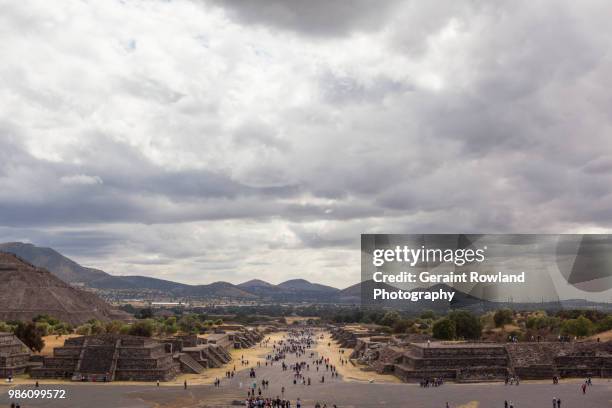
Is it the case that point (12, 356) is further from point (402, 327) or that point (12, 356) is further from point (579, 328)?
point (402, 327)

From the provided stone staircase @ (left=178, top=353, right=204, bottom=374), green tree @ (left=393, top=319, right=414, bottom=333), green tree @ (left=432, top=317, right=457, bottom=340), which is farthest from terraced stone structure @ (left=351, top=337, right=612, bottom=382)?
green tree @ (left=393, top=319, right=414, bottom=333)

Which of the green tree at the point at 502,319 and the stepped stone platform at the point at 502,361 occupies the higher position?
the green tree at the point at 502,319

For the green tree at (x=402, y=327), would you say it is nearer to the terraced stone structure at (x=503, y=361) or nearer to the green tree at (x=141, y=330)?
the green tree at (x=141, y=330)

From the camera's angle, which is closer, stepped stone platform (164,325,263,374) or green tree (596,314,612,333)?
stepped stone platform (164,325,263,374)

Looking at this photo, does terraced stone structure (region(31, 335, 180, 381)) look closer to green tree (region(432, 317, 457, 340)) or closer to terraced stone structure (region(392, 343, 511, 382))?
terraced stone structure (region(392, 343, 511, 382))

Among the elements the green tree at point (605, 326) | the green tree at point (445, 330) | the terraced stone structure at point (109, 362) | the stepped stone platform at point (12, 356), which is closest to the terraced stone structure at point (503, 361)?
the green tree at point (445, 330)

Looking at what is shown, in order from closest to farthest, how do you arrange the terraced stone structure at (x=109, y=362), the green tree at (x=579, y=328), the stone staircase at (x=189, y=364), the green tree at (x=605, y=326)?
the terraced stone structure at (x=109, y=362), the stone staircase at (x=189, y=364), the green tree at (x=579, y=328), the green tree at (x=605, y=326)

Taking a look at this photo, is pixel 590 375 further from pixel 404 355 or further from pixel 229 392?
pixel 229 392
